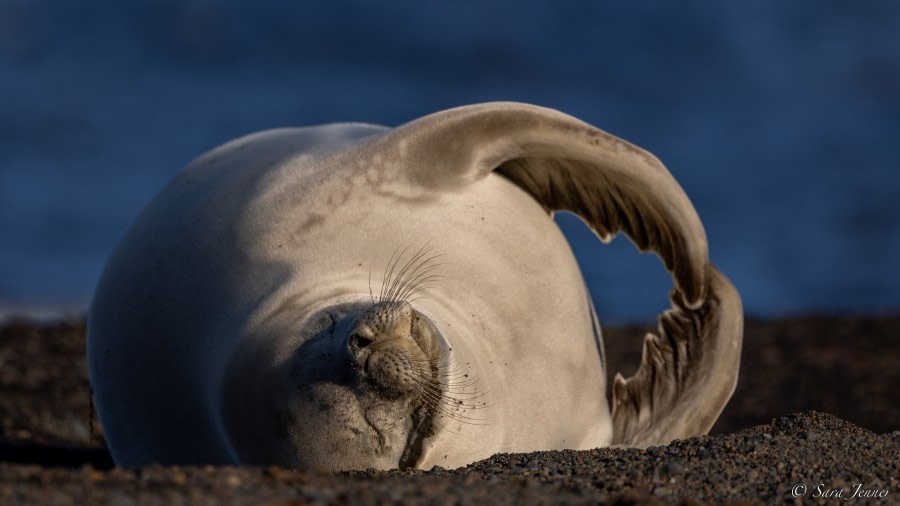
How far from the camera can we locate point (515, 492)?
321 cm

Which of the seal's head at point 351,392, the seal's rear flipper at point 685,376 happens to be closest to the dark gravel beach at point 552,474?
the seal's head at point 351,392

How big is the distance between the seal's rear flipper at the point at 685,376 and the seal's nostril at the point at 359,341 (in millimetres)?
2183

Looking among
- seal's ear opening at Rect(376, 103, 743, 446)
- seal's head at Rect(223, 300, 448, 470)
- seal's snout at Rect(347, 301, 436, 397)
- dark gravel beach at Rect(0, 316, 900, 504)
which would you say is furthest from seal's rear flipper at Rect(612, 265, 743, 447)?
seal's snout at Rect(347, 301, 436, 397)

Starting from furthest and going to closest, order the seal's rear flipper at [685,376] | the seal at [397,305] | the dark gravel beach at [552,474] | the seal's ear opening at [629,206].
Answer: the seal's rear flipper at [685,376] → the seal's ear opening at [629,206] → the seal at [397,305] → the dark gravel beach at [552,474]

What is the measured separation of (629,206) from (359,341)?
2148 mm

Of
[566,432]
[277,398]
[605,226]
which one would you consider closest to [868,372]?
[605,226]

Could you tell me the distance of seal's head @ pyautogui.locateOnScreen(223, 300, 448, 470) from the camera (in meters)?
3.60

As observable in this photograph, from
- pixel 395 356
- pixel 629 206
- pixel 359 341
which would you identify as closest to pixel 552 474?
pixel 395 356

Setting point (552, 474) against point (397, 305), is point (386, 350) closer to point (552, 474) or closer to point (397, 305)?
point (397, 305)

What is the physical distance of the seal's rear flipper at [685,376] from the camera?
5.48 m

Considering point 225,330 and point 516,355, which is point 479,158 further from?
point 225,330

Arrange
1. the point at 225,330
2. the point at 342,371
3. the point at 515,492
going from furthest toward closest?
the point at 225,330
the point at 342,371
the point at 515,492

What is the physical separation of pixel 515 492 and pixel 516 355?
4.90 ft

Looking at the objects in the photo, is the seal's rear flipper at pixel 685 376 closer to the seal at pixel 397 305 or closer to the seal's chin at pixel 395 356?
the seal at pixel 397 305
